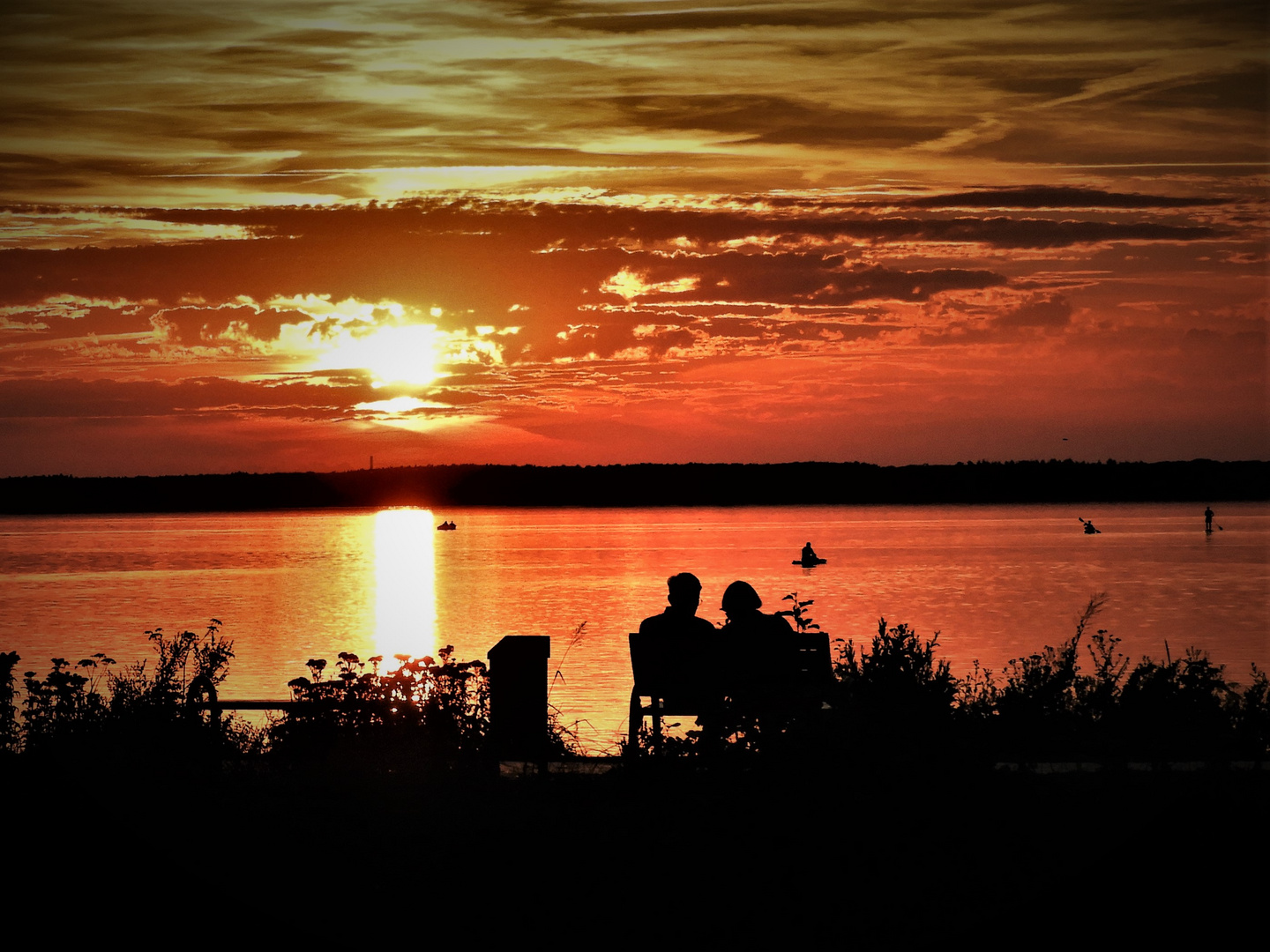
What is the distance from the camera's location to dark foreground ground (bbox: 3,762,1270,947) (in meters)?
5.90

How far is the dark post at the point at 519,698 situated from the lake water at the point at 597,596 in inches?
64.4

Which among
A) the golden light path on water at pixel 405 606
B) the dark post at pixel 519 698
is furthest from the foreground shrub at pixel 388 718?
the golden light path on water at pixel 405 606

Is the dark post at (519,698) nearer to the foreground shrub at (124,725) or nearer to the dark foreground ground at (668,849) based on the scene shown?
the dark foreground ground at (668,849)

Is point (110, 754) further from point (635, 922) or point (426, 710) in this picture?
point (635, 922)

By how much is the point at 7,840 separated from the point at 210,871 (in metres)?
1.33

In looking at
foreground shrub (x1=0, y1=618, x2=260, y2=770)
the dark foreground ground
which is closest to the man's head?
the dark foreground ground

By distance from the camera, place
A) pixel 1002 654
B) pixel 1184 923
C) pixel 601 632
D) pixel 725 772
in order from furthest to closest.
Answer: pixel 601 632, pixel 1002 654, pixel 725 772, pixel 1184 923

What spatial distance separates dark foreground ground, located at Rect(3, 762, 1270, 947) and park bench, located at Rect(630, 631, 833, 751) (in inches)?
45.6

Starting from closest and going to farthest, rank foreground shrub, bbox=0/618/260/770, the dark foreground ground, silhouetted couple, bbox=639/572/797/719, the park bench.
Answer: the dark foreground ground, foreground shrub, bbox=0/618/260/770, silhouetted couple, bbox=639/572/797/719, the park bench

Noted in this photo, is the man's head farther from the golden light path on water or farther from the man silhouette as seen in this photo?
the golden light path on water

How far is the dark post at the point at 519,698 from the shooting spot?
8.55 m

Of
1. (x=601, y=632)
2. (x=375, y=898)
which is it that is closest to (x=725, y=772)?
(x=375, y=898)

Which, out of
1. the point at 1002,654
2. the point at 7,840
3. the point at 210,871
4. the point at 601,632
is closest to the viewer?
the point at 210,871

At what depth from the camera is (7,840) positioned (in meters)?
6.89
